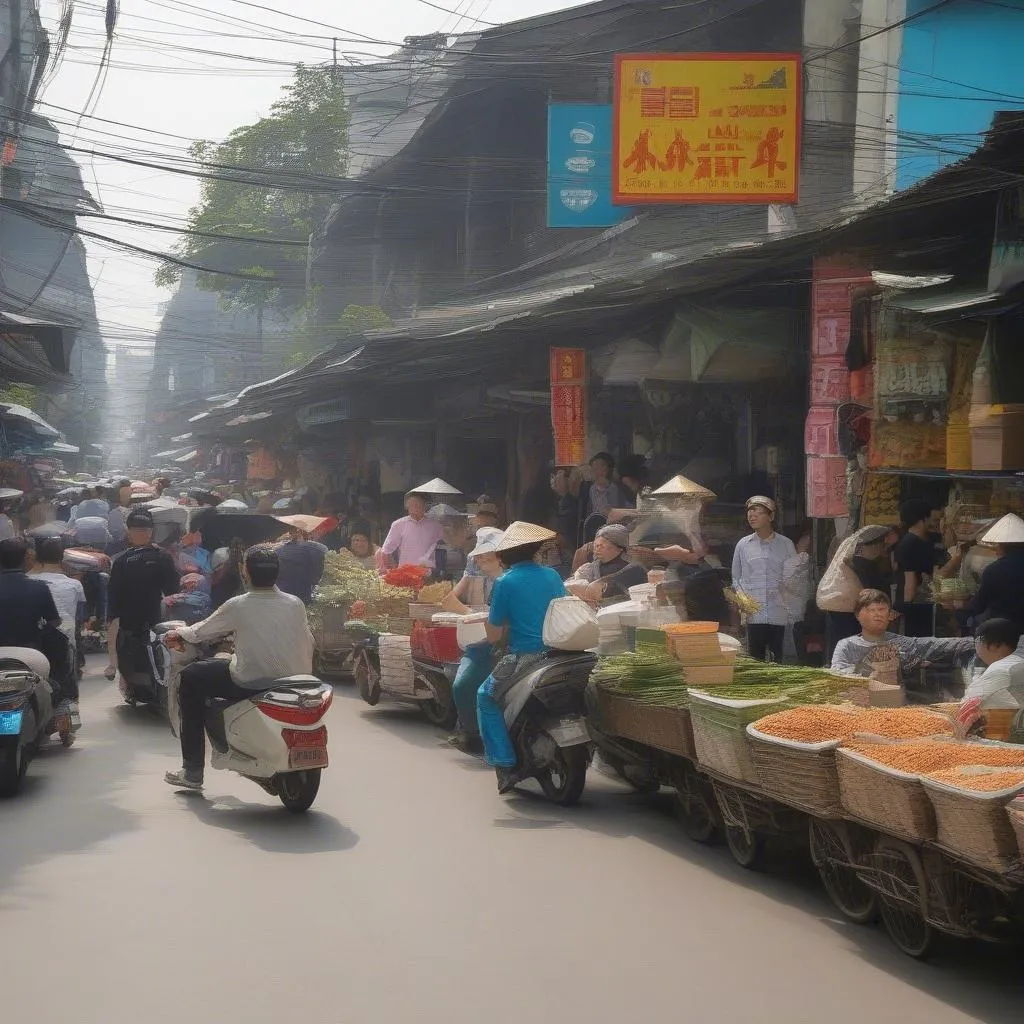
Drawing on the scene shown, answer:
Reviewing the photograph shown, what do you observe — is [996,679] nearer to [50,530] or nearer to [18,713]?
[18,713]

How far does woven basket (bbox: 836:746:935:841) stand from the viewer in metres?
6.05

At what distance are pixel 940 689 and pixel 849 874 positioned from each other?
3.39 metres

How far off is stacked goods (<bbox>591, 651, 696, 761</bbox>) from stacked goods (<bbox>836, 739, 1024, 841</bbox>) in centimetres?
197

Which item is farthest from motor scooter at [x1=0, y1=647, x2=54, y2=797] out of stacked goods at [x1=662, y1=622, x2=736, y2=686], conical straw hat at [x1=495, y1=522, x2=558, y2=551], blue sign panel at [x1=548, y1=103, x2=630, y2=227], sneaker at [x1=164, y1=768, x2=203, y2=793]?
blue sign panel at [x1=548, y1=103, x2=630, y2=227]

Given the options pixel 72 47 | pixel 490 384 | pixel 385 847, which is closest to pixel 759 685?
pixel 385 847

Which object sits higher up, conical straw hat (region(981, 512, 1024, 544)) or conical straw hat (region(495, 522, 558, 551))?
conical straw hat (region(981, 512, 1024, 544))

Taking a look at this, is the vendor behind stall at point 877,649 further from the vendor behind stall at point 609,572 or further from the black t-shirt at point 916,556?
the vendor behind stall at point 609,572

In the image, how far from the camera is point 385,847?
8453 mm

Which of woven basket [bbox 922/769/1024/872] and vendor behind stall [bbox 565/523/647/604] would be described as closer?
woven basket [bbox 922/769/1024/872]

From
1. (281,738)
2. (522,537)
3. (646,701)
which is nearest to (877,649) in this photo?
(646,701)

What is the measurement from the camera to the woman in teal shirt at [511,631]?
33.0ft

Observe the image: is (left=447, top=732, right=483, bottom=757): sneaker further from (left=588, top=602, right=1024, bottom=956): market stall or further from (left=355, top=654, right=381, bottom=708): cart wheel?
(left=355, top=654, right=381, bottom=708): cart wheel

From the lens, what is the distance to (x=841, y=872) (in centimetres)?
714

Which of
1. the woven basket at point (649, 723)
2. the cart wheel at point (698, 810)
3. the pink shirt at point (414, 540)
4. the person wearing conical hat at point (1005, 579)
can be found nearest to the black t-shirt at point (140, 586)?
the pink shirt at point (414, 540)
